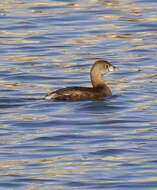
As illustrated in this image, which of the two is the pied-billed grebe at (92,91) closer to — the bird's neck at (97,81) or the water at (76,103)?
the bird's neck at (97,81)

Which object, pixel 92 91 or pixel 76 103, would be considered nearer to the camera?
pixel 76 103

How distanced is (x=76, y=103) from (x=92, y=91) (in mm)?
476

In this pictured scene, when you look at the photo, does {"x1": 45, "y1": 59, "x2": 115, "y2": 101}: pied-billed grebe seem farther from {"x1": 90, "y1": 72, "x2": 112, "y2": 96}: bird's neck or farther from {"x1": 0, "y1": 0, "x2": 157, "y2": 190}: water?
{"x1": 0, "y1": 0, "x2": 157, "y2": 190}: water

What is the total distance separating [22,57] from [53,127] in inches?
244

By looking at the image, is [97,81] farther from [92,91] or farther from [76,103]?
[76,103]

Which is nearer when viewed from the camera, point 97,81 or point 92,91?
point 92,91

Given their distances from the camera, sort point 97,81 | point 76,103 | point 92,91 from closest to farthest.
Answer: point 76,103, point 92,91, point 97,81

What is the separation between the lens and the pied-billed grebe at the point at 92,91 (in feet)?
50.8

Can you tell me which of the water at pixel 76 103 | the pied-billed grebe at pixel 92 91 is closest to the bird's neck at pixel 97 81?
the pied-billed grebe at pixel 92 91

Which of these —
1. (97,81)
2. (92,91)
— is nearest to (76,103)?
(92,91)

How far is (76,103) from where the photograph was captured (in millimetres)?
15633

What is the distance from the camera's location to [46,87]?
1705 centimetres

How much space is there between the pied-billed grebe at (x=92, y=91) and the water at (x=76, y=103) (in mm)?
151

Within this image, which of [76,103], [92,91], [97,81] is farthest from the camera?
[97,81]
